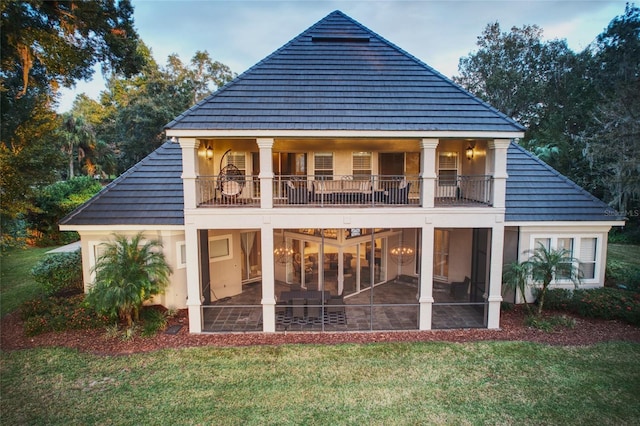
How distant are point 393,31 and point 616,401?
1036 inches

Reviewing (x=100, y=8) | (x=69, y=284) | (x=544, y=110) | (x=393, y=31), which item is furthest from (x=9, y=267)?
(x=544, y=110)

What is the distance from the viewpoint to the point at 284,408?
6.66 meters

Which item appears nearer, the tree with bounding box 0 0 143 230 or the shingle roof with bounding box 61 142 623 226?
the tree with bounding box 0 0 143 230

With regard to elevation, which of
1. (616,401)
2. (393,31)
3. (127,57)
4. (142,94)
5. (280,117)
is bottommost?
(616,401)

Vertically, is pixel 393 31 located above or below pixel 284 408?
above

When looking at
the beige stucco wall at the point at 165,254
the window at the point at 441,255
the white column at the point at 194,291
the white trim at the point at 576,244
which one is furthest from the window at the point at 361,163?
the beige stucco wall at the point at 165,254

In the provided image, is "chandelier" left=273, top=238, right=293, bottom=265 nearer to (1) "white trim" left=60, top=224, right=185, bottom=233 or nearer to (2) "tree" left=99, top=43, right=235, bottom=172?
(1) "white trim" left=60, top=224, right=185, bottom=233

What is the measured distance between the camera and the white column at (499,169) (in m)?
9.91

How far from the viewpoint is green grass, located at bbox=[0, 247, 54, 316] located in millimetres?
12648

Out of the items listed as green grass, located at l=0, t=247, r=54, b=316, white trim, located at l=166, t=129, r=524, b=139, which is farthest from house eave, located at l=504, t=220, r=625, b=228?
green grass, located at l=0, t=247, r=54, b=316

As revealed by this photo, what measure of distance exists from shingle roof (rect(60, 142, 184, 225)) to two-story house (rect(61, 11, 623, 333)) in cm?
5

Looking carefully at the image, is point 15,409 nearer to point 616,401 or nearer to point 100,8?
point 100,8

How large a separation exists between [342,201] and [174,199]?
5.58m

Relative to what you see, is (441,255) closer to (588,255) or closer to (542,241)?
(542,241)
